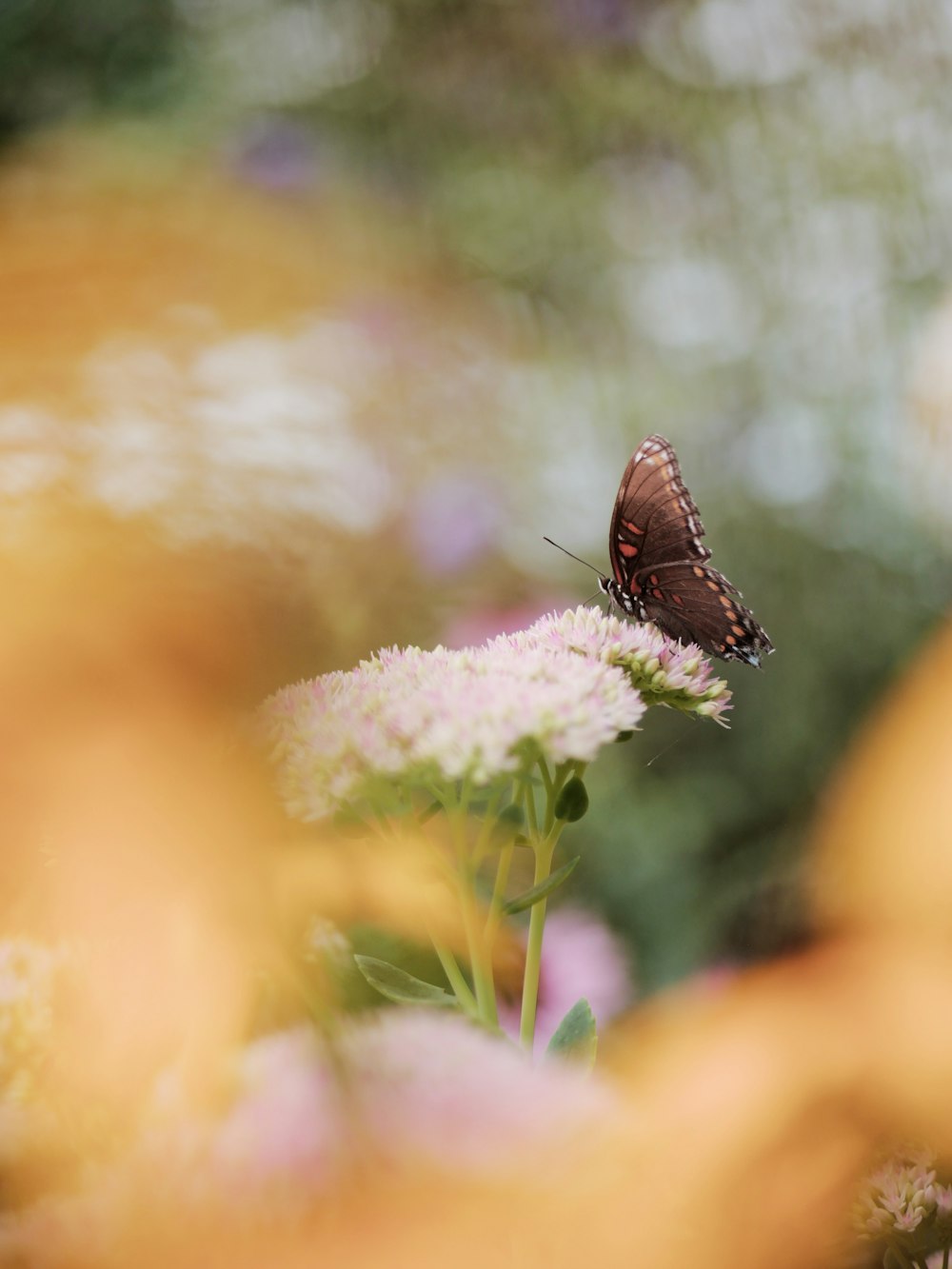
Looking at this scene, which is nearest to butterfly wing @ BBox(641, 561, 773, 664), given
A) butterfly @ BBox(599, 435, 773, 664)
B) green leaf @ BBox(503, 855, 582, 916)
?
butterfly @ BBox(599, 435, 773, 664)

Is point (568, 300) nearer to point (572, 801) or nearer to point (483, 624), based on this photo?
point (483, 624)

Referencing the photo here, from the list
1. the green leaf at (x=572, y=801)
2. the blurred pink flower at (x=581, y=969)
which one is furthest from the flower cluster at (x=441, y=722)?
the blurred pink flower at (x=581, y=969)

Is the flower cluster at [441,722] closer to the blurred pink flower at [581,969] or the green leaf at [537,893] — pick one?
the green leaf at [537,893]

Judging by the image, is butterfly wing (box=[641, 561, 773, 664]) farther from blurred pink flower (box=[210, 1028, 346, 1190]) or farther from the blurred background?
blurred pink flower (box=[210, 1028, 346, 1190])

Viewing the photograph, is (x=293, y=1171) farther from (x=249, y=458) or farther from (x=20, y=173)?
(x=20, y=173)

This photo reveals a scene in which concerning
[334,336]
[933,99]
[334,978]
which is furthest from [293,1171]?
[933,99]

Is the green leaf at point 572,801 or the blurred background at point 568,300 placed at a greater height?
the blurred background at point 568,300

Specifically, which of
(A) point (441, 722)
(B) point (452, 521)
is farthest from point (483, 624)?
(A) point (441, 722)
